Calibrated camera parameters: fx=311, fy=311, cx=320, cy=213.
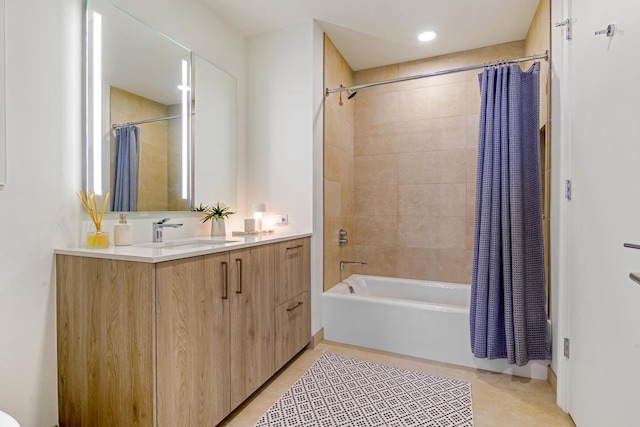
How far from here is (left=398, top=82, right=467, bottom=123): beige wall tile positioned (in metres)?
2.97

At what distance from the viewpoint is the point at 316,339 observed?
2537 mm

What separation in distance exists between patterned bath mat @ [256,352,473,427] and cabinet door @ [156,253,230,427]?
1.14ft

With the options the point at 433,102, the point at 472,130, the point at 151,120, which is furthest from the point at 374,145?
the point at 151,120

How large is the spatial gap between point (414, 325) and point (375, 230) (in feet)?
3.89

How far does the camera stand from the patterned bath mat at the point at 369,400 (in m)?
1.63

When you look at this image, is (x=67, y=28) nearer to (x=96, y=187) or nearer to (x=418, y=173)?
(x=96, y=187)

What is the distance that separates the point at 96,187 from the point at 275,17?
1775mm

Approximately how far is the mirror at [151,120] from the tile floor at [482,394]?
130 cm

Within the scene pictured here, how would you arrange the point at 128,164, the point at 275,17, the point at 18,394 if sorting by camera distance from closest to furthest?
1. the point at 18,394
2. the point at 128,164
3. the point at 275,17

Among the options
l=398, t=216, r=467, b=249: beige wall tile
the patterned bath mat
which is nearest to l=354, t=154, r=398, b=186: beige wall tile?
l=398, t=216, r=467, b=249: beige wall tile

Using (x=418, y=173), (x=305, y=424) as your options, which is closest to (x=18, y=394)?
(x=305, y=424)

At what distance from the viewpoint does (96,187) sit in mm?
1615

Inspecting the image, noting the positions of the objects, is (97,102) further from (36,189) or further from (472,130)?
(472,130)

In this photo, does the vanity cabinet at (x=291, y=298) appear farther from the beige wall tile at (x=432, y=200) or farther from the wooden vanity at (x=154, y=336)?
the beige wall tile at (x=432, y=200)
